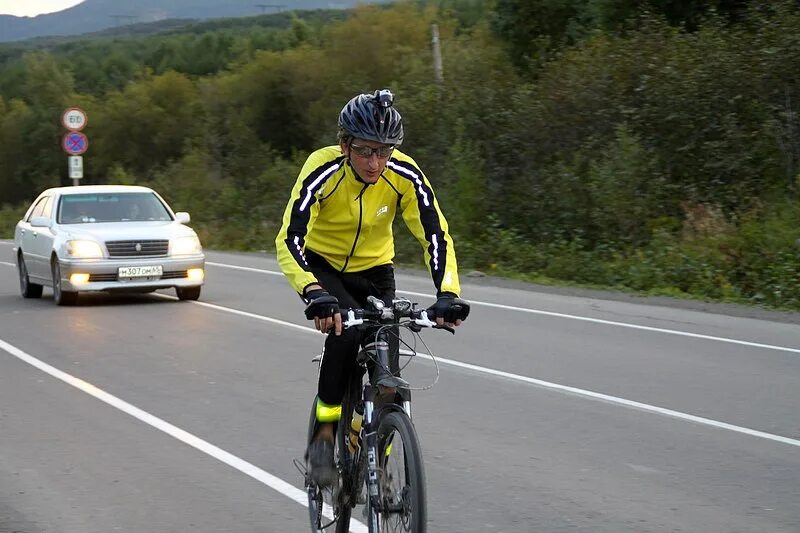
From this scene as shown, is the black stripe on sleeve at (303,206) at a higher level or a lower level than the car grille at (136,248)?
higher

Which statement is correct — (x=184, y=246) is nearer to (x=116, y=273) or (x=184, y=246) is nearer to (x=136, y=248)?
(x=136, y=248)

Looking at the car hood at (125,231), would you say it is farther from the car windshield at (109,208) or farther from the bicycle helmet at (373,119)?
the bicycle helmet at (373,119)

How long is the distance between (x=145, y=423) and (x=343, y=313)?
13.7 feet

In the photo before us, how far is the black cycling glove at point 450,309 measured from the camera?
4809 mm

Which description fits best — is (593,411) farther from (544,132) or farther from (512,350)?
(544,132)

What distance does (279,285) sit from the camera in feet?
62.1

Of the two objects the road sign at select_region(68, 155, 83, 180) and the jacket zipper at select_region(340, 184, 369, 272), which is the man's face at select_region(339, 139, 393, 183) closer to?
the jacket zipper at select_region(340, 184, 369, 272)

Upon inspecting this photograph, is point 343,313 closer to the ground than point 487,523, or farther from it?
farther from it

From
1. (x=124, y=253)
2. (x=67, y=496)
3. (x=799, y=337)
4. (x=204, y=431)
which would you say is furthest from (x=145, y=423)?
(x=124, y=253)

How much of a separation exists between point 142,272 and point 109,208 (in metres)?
1.71

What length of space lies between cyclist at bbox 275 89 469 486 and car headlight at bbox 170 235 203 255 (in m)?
11.4

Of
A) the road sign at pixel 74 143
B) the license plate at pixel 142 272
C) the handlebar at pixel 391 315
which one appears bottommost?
the license plate at pixel 142 272

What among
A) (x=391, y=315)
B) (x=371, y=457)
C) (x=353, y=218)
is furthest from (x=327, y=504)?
(x=353, y=218)

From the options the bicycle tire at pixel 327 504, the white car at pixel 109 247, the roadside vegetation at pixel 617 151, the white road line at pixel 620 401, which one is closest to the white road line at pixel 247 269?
the roadside vegetation at pixel 617 151
